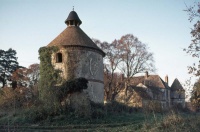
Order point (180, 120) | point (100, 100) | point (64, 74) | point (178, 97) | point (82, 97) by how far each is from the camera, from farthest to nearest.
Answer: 1. point (178, 97)
2. point (100, 100)
3. point (64, 74)
4. point (82, 97)
5. point (180, 120)

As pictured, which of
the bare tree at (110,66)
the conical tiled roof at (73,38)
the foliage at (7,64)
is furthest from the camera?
the foliage at (7,64)

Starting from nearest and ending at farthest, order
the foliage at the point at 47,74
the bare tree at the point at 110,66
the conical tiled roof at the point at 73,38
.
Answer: the foliage at the point at 47,74 → the conical tiled roof at the point at 73,38 → the bare tree at the point at 110,66

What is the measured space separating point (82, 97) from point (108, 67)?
54.2 feet

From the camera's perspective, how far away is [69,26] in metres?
32.1

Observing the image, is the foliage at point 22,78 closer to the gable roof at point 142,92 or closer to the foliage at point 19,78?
the foliage at point 19,78

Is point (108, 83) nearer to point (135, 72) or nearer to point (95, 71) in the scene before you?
point (135, 72)

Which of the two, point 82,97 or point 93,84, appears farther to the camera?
point 93,84

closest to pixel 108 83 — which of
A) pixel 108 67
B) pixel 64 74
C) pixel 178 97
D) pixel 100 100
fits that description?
pixel 108 67

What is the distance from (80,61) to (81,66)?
55cm

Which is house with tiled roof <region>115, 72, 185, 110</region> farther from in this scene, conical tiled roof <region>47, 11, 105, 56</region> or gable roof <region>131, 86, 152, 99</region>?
conical tiled roof <region>47, 11, 105, 56</region>

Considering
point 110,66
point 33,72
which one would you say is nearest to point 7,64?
point 33,72

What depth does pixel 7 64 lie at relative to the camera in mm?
50031

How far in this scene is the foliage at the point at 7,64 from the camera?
48.0m

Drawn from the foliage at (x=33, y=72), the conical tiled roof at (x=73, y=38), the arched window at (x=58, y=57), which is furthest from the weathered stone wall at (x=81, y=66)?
the foliage at (x=33, y=72)
